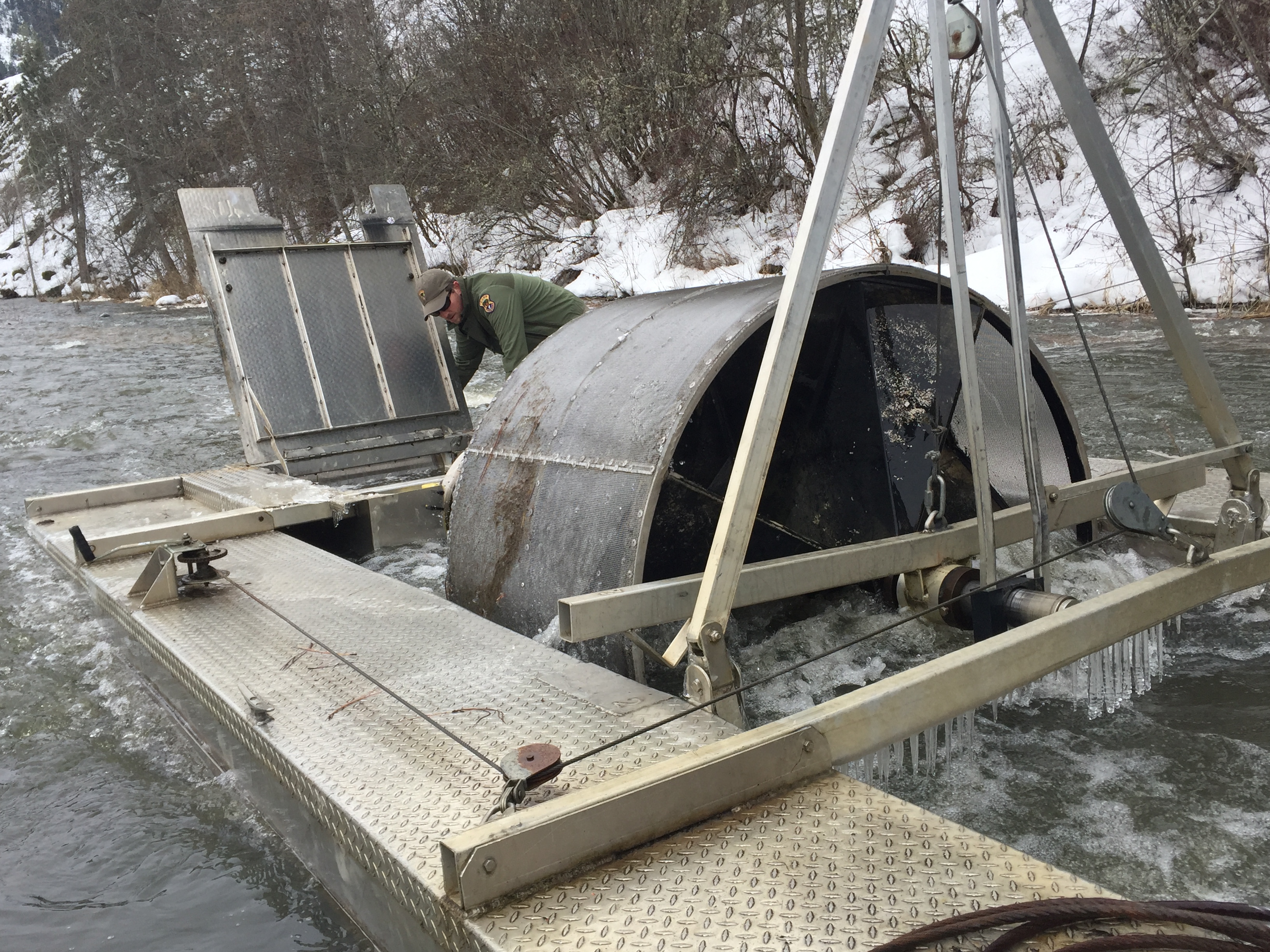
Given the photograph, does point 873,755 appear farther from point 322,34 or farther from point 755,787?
point 322,34

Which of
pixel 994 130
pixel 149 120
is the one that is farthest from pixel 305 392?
pixel 149 120

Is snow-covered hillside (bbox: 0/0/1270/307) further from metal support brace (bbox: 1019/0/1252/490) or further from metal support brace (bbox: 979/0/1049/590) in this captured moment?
metal support brace (bbox: 979/0/1049/590)

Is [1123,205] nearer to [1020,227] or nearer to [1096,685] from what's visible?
[1096,685]

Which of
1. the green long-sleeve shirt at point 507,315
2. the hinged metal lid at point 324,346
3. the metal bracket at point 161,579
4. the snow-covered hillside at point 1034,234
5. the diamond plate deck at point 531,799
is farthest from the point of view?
the snow-covered hillside at point 1034,234

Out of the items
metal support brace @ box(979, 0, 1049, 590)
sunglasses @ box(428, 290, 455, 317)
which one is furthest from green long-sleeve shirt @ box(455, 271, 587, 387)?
metal support brace @ box(979, 0, 1049, 590)

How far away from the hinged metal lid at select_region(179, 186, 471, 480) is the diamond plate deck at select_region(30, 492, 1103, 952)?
314cm

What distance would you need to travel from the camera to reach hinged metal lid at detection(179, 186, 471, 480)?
6996 millimetres

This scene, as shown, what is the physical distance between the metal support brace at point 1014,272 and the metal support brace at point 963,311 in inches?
4.9

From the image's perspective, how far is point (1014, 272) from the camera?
3213 millimetres

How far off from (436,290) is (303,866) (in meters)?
4.29

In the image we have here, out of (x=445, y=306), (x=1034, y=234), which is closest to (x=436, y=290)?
(x=445, y=306)

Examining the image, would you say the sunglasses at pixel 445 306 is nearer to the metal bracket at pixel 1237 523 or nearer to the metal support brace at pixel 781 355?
the metal support brace at pixel 781 355

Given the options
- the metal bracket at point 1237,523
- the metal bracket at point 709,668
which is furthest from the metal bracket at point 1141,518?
the metal bracket at point 709,668

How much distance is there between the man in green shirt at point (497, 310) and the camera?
645cm
